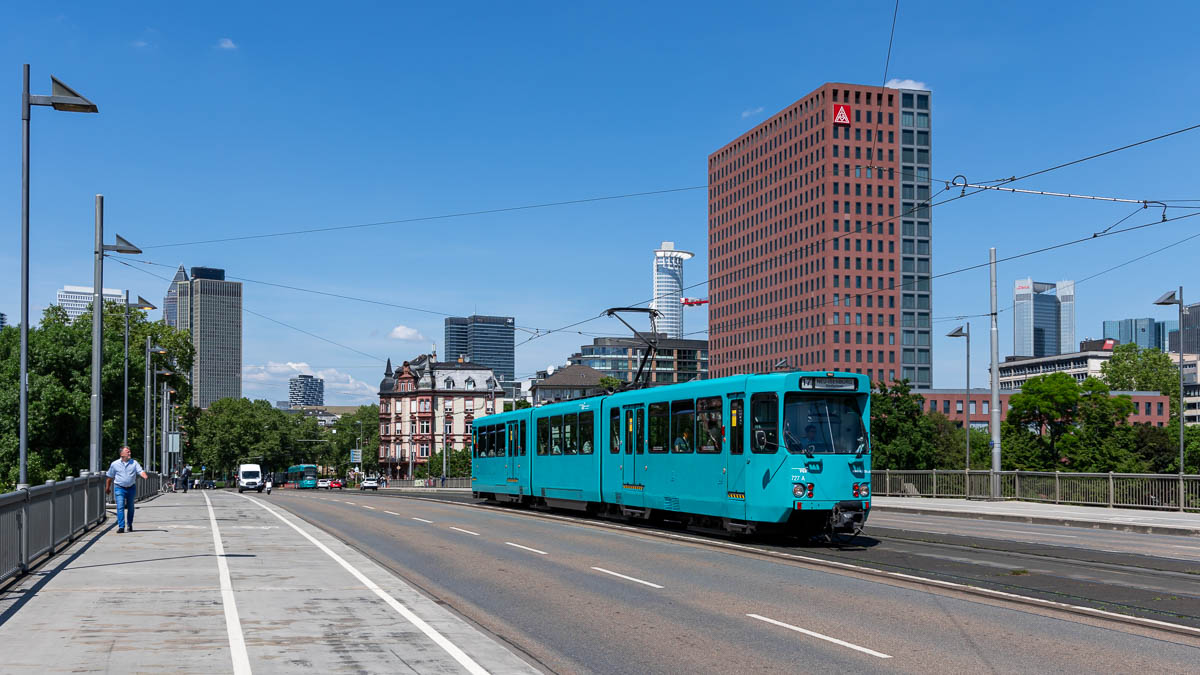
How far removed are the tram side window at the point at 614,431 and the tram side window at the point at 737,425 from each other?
5.99m

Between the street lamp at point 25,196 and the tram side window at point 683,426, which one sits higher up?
the street lamp at point 25,196

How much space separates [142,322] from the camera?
9075 centimetres

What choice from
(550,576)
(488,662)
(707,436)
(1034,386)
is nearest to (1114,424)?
(1034,386)

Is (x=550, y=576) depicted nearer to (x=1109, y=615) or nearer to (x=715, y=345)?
(x=1109, y=615)

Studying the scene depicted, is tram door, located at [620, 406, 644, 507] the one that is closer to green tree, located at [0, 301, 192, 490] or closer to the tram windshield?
the tram windshield

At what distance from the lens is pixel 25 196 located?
16906 millimetres

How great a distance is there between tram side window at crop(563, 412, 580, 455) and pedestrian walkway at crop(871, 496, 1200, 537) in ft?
34.7

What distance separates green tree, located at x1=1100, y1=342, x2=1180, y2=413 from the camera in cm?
15125

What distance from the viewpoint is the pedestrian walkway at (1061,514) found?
25.8 m

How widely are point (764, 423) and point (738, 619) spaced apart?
358 inches

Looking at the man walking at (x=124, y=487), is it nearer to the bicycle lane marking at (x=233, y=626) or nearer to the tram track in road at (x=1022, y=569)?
the bicycle lane marking at (x=233, y=626)

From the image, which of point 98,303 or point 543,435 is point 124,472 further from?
point 543,435

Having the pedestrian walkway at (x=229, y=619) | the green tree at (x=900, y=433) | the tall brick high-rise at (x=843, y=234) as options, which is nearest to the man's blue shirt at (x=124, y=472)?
the pedestrian walkway at (x=229, y=619)

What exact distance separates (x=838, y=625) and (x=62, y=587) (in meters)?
8.65
